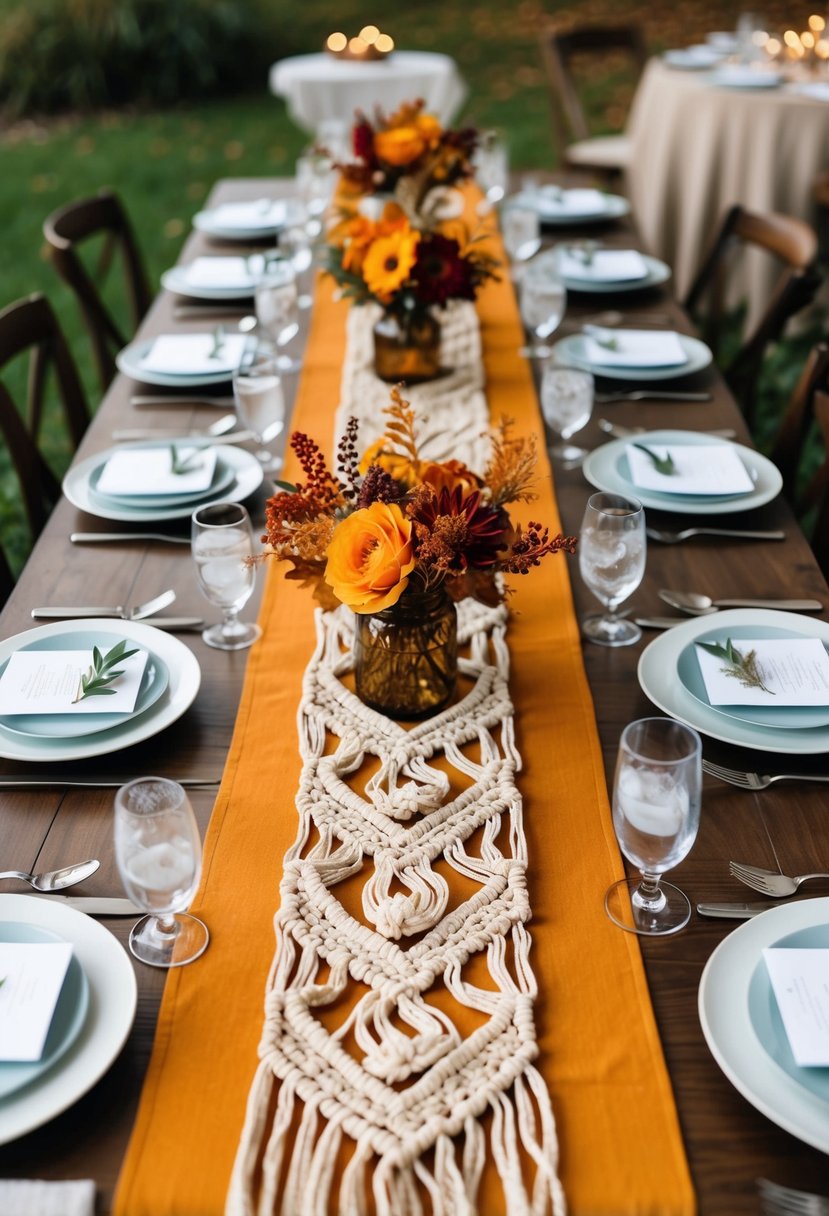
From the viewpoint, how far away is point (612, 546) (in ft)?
4.63

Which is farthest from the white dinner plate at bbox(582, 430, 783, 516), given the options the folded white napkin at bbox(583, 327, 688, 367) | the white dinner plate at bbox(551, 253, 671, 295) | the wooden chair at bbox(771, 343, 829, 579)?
the white dinner plate at bbox(551, 253, 671, 295)

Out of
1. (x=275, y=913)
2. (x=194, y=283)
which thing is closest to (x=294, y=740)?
(x=275, y=913)

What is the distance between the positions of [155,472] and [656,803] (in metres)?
1.07

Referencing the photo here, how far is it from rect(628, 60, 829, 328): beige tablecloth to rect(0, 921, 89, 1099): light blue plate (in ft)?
12.2

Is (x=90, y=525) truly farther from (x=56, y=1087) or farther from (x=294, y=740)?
(x=56, y=1087)

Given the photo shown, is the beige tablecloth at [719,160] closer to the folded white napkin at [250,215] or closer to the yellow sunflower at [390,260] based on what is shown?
the folded white napkin at [250,215]

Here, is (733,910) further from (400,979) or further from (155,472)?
(155,472)

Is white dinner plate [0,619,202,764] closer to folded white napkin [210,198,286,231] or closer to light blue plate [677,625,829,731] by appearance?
light blue plate [677,625,829,731]

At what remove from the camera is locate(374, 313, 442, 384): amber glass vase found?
84.1 inches

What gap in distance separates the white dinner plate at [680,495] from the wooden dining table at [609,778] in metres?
0.03

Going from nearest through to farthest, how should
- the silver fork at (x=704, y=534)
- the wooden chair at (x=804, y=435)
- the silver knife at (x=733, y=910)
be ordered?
the silver knife at (x=733, y=910) < the silver fork at (x=704, y=534) < the wooden chair at (x=804, y=435)

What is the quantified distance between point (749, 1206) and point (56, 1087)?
52 cm

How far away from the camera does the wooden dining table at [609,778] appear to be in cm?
90

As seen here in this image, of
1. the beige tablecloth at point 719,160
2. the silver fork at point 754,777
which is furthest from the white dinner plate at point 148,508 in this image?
the beige tablecloth at point 719,160
